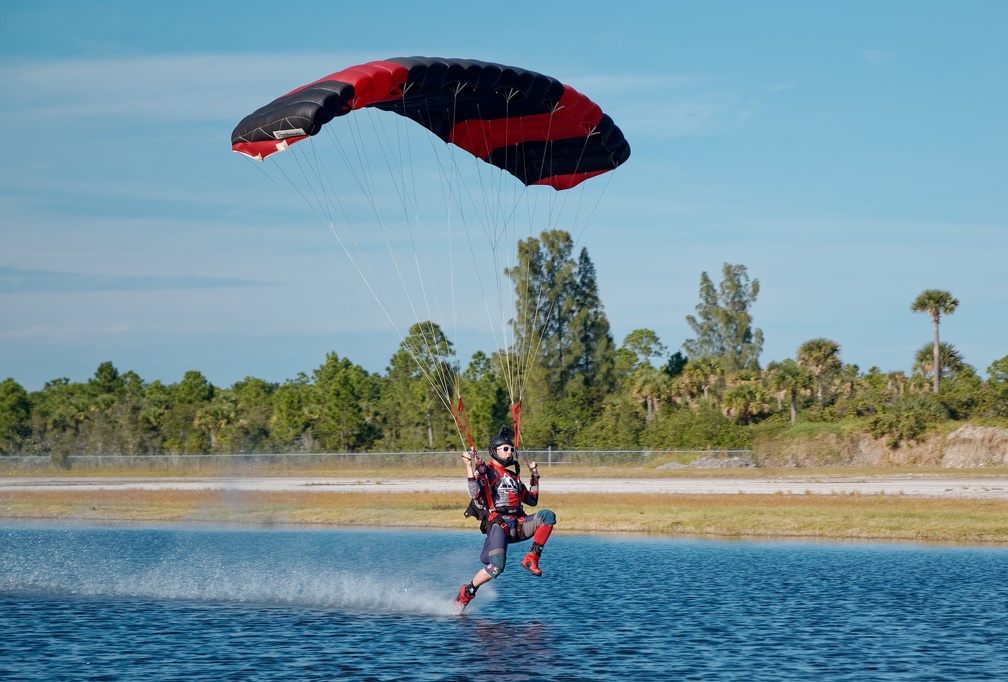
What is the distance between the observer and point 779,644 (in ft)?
58.4

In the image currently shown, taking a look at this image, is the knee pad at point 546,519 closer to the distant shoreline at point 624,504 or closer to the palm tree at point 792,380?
the distant shoreline at point 624,504

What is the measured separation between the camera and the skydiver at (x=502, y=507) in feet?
59.9

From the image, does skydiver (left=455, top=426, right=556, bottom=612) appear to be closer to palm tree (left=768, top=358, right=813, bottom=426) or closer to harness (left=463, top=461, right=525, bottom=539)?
harness (left=463, top=461, right=525, bottom=539)

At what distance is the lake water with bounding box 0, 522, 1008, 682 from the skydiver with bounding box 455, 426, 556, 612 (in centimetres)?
135

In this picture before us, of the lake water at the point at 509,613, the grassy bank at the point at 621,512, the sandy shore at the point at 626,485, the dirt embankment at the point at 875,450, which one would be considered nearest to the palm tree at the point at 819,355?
the dirt embankment at the point at 875,450

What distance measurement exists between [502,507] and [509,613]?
323cm

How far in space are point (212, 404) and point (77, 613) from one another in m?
68.5

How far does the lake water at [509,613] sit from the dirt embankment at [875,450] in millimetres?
35955

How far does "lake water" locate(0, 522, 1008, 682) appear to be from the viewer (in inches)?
634

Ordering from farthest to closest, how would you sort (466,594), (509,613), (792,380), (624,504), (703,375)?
(703,375)
(792,380)
(624,504)
(509,613)
(466,594)

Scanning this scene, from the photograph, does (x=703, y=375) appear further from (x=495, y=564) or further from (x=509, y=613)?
(x=495, y=564)

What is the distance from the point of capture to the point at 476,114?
2322cm

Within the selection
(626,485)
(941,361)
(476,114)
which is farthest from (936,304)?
(476,114)

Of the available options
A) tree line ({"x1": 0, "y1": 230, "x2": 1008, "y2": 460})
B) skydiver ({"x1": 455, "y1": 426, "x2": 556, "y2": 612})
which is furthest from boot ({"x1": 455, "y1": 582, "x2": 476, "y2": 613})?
tree line ({"x1": 0, "y1": 230, "x2": 1008, "y2": 460})
